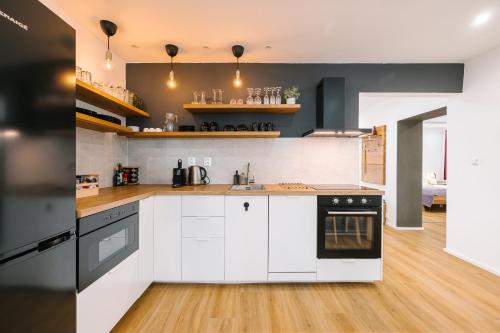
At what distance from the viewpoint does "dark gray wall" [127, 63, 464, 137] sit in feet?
10.1

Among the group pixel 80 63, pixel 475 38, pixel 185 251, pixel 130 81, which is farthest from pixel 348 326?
pixel 130 81

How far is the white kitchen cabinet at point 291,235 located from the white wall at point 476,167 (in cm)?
221

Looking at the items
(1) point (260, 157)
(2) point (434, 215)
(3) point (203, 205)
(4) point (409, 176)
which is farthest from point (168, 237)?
(2) point (434, 215)

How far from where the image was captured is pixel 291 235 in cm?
239

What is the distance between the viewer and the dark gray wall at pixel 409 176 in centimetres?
461

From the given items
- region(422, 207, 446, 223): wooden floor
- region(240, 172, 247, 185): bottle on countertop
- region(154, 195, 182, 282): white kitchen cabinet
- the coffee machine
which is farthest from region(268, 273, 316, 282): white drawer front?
region(422, 207, 446, 223): wooden floor

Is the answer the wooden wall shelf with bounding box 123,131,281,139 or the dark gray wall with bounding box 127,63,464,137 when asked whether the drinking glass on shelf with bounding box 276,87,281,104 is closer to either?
the dark gray wall with bounding box 127,63,464,137

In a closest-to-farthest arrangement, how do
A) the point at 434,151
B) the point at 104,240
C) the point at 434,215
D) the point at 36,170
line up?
the point at 36,170 → the point at 104,240 → the point at 434,215 → the point at 434,151

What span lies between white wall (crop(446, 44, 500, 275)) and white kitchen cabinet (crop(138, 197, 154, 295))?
12.2ft

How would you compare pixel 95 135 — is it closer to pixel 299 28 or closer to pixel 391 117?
pixel 299 28

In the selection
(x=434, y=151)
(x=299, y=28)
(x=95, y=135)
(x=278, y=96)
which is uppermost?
(x=299, y=28)

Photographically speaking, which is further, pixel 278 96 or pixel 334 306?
pixel 278 96

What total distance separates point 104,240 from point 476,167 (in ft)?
13.3

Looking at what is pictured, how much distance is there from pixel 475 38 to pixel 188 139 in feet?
10.9
